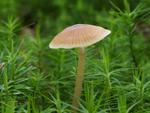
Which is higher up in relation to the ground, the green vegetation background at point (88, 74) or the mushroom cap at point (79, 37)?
the mushroom cap at point (79, 37)

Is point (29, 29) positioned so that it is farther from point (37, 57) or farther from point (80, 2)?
point (37, 57)

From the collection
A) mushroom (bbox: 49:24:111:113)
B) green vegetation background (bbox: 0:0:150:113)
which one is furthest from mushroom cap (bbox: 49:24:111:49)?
green vegetation background (bbox: 0:0:150:113)

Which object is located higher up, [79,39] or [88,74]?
[79,39]

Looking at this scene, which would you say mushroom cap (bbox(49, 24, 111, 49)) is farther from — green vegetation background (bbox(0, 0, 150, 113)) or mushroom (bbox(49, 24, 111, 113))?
green vegetation background (bbox(0, 0, 150, 113))

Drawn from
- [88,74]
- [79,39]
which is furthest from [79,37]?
[88,74]

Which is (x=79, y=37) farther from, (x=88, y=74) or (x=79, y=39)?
(x=88, y=74)

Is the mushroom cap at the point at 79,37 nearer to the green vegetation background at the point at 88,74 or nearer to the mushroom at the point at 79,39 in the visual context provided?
the mushroom at the point at 79,39

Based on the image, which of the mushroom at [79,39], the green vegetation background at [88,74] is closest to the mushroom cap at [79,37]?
the mushroom at [79,39]

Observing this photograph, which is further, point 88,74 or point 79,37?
point 88,74
